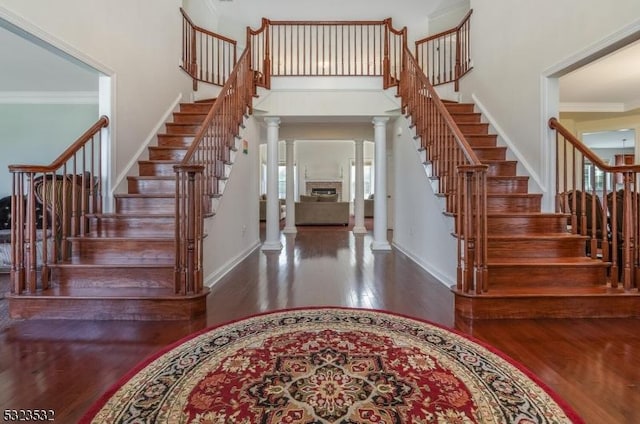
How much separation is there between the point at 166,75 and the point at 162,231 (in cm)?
235

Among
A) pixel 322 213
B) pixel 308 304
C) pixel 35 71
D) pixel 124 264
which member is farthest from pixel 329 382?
pixel 322 213

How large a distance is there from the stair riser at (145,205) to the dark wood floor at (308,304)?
89cm

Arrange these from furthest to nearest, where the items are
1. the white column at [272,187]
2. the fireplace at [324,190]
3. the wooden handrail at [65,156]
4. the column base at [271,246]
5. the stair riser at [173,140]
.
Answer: the fireplace at [324,190]
the white column at [272,187]
the column base at [271,246]
the stair riser at [173,140]
the wooden handrail at [65,156]

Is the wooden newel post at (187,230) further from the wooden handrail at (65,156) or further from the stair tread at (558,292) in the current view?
the stair tread at (558,292)

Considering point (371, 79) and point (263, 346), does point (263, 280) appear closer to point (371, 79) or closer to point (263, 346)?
point (263, 346)

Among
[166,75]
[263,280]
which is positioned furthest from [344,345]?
[166,75]

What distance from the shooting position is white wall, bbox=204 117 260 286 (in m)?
3.06

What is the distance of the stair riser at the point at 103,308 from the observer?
2154 millimetres

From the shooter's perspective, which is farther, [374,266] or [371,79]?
[371,79]

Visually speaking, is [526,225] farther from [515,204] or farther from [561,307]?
[561,307]

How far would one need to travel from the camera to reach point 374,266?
373 centimetres

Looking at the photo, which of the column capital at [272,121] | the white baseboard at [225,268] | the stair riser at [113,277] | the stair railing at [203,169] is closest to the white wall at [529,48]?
the column capital at [272,121]

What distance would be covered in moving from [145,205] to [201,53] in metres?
3.17

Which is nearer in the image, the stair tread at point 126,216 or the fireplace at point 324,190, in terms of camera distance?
the stair tread at point 126,216
